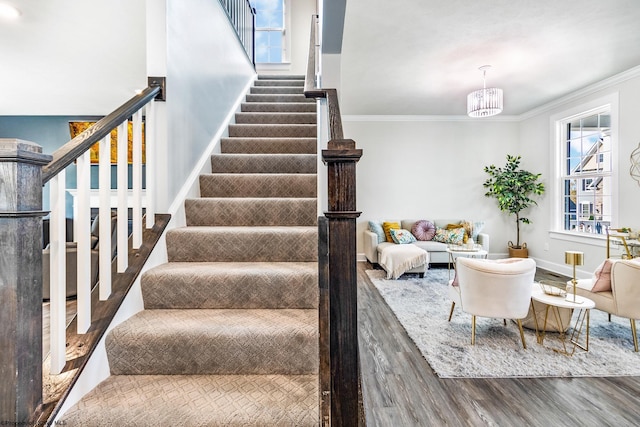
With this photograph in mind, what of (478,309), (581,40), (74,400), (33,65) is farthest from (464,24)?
(33,65)

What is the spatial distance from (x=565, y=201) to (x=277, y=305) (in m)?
5.50

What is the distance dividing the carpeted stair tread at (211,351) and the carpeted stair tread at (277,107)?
3083 millimetres

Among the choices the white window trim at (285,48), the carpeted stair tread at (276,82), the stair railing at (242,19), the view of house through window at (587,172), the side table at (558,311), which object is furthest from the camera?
the white window trim at (285,48)

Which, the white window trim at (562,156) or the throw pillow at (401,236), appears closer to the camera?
the white window trim at (562,156)

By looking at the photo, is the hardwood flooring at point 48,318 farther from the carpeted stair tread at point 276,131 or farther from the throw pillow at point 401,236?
the throw pillow at point 401,236

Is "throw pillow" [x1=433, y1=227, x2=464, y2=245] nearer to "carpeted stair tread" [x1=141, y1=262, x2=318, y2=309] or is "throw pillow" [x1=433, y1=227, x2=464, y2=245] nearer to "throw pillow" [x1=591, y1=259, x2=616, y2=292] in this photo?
"throw pillow" [x1=591, y1=259, x2=616, y2=292]

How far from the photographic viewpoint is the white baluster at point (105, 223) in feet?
4.73

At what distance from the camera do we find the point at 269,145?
3.02 meters

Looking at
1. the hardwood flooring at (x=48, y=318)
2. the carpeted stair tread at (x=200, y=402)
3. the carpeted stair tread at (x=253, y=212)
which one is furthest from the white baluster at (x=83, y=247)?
the carpeted stair tread at (x=253, y=212)

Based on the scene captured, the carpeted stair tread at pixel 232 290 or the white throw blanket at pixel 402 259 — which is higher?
the carpeted stair tread at pixel 232 290

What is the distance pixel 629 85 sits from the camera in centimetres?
404

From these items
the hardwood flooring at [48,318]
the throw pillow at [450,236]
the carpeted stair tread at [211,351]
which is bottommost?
the hardwood flooring at [48,318]

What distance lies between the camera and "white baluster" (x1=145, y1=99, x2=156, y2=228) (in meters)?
1.84

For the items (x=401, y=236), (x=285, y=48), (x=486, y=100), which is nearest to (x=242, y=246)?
(x=486, y=100)
